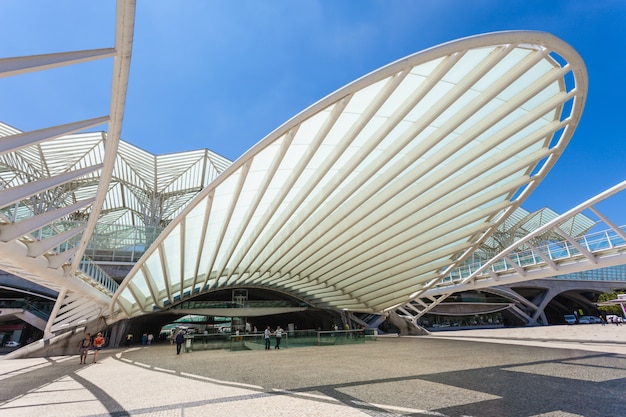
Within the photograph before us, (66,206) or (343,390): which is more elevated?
(66,206)

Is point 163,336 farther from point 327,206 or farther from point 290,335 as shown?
point 327,206

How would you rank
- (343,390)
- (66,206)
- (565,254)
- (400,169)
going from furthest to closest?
1. (565,254)
2. (66,206)
3. (400,169)
4. (343,390)

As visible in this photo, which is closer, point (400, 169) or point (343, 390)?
point (343, 390)

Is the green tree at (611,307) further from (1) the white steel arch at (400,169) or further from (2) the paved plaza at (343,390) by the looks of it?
(2) the paved plaza at (343,390)

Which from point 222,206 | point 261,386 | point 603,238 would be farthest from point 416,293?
point 261,386

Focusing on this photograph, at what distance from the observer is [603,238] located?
1398cm

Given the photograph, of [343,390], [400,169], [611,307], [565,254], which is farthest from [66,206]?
[611,307]

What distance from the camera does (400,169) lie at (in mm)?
11102

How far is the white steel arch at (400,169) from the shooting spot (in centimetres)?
788

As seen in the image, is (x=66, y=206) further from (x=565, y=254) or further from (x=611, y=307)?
(x=611, y=307)

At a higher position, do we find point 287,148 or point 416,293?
point 287,148

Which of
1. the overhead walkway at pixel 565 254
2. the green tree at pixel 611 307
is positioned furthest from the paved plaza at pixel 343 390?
the green tree at pixel 611 307

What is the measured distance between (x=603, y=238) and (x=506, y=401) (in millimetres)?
12261

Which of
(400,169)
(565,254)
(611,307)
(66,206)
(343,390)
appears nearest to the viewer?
(343,390)
